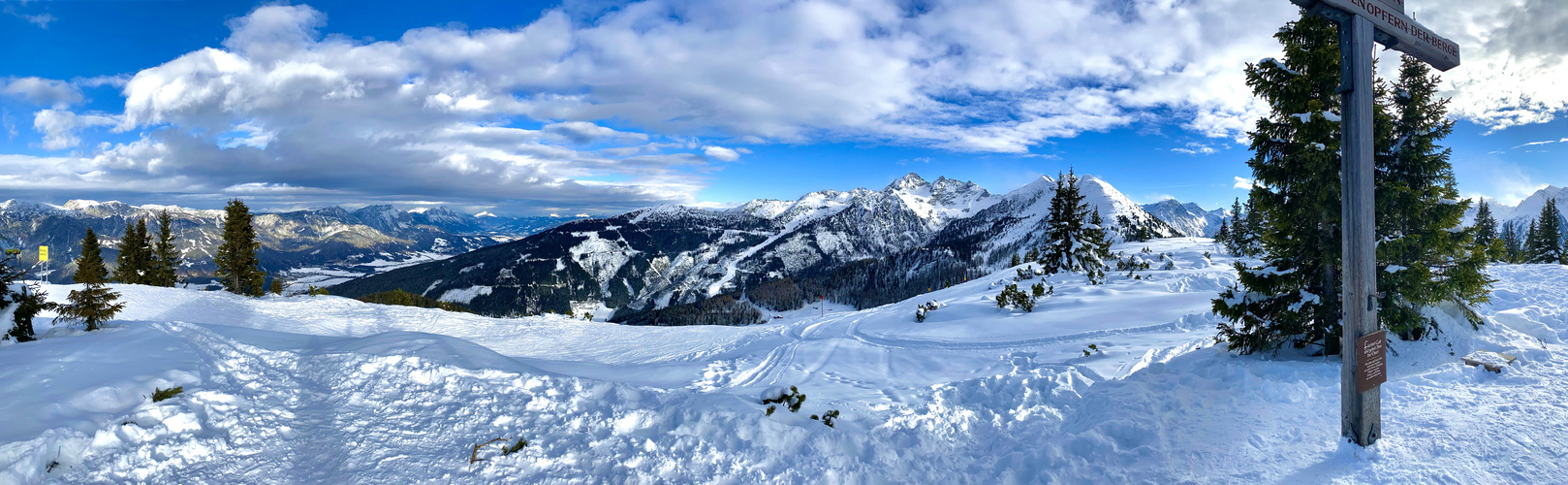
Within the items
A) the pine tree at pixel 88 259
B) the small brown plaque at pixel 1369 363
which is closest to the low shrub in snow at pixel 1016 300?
the small brown plaque at pixel 1369 363

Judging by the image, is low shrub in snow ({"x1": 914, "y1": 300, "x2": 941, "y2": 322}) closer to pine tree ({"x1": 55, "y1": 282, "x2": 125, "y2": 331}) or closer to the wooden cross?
the wooden cross

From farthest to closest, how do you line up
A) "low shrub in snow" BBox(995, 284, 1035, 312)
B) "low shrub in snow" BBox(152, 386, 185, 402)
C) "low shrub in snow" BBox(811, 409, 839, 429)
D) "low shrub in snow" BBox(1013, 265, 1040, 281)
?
"low shrub in snow" BBox(1013, 265, 1040, 281), "low shrub in snow" BBox(995, 284, 1035, 312), "low shrub in snow" BBox(811, 409, 839, 429), "low shrub in snow" BBox(152, 386, 185, 402)

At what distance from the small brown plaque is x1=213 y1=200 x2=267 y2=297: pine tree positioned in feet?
159

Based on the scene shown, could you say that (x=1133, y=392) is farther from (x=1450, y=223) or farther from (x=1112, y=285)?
(x=1112, y=285)

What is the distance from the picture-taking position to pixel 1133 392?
7.76 meters

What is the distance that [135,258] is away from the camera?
38250mm

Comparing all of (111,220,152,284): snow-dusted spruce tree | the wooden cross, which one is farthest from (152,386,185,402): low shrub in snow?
(111,220,152,284): snow-dusted spruce tree

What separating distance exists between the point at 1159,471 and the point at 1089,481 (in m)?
0.71

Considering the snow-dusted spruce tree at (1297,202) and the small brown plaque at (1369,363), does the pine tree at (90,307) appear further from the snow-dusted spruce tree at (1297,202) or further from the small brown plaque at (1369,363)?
the snow-dusted spruce tree at (1297,202)

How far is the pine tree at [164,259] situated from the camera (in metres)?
38.4

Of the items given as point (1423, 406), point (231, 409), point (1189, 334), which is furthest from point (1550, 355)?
point (231, 409)

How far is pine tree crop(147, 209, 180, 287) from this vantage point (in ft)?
126

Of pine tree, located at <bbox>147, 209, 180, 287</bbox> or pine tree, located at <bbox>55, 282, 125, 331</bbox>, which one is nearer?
pine tree, located at <bbox>55, 282, 125, 331</bbox>

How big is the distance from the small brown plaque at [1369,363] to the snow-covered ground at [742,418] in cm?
66
